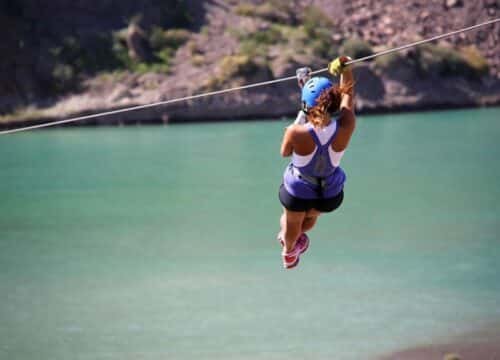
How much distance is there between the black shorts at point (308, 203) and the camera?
619 cm

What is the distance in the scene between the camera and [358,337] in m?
8.46

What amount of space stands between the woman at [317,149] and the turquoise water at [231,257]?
88.7 inches

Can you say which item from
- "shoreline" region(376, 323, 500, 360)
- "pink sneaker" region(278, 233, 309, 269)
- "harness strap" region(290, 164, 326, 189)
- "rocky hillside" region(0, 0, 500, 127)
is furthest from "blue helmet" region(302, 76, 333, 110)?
"rocky hillside" region(0, 0, 500, 127)

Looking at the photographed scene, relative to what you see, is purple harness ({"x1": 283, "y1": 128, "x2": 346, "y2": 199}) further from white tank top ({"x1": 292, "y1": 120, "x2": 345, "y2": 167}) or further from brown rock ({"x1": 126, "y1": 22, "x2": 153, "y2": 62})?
brown rock ({"x1": 126, "y1": 22, "x2": 153, "y2": 62})

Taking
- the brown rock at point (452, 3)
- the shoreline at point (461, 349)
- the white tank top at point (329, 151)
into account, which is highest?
the white tank top at point (329, 151)

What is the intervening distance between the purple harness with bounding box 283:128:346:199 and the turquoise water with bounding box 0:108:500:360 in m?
2.38

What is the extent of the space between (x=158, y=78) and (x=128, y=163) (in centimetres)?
→ 990

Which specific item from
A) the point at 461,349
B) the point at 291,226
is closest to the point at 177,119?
the point at 461,349

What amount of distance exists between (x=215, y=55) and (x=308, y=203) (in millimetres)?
23619

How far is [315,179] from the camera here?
241 inches

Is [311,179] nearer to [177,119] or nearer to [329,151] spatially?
[329,151]

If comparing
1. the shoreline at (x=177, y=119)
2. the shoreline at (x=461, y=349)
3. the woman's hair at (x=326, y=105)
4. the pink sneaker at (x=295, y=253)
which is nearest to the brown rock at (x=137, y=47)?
the shoreline at (x=177, y=119)

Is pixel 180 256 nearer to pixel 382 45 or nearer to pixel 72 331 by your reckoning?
pixel 72 331

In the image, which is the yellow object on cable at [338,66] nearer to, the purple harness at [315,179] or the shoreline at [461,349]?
the purple harness at [315,179]
